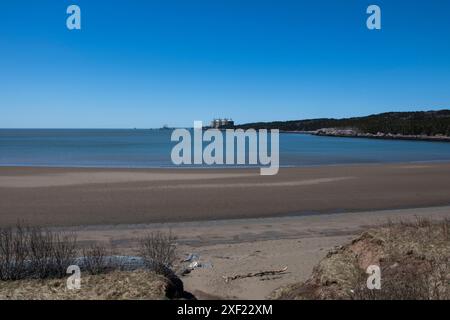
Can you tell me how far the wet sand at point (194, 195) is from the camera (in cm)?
1508

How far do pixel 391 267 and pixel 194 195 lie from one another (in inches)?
527

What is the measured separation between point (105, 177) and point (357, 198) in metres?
13.3

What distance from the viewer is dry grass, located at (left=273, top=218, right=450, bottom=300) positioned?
4.97 m

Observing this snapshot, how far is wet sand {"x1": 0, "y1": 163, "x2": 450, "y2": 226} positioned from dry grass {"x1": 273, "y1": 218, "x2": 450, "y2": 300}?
8163 mm

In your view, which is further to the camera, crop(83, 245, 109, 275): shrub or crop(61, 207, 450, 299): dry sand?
crop(61, 207, 450, 299): dry sand

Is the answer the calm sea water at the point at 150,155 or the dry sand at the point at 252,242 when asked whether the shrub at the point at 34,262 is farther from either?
the calm sea water at the point at 150,155

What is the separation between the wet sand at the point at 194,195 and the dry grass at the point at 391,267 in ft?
26.8

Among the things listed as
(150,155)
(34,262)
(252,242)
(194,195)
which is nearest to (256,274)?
(252,242)

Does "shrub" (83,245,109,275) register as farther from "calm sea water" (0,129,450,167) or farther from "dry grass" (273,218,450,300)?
"calm sea water" (0,129,450,167)

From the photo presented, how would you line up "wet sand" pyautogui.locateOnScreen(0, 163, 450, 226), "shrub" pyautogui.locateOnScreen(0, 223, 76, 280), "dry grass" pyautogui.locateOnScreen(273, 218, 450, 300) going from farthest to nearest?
"wet sand" pyautogui.locateOnScreen(0, 163, 450, 226) → "shrub" pyautogui.locateOnScreen(0, 223, 76, 280) → "dry grass" pyautogui.locateOnScreen(273, 218, 450, 300)

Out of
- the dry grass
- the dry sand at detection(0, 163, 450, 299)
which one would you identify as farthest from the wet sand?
the dry grass

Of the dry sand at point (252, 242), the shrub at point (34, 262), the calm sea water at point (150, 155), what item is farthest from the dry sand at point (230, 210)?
the calm sea water at point (150, 155)

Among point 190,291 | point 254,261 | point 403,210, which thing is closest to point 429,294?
point 190,291

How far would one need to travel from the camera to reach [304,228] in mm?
12820
